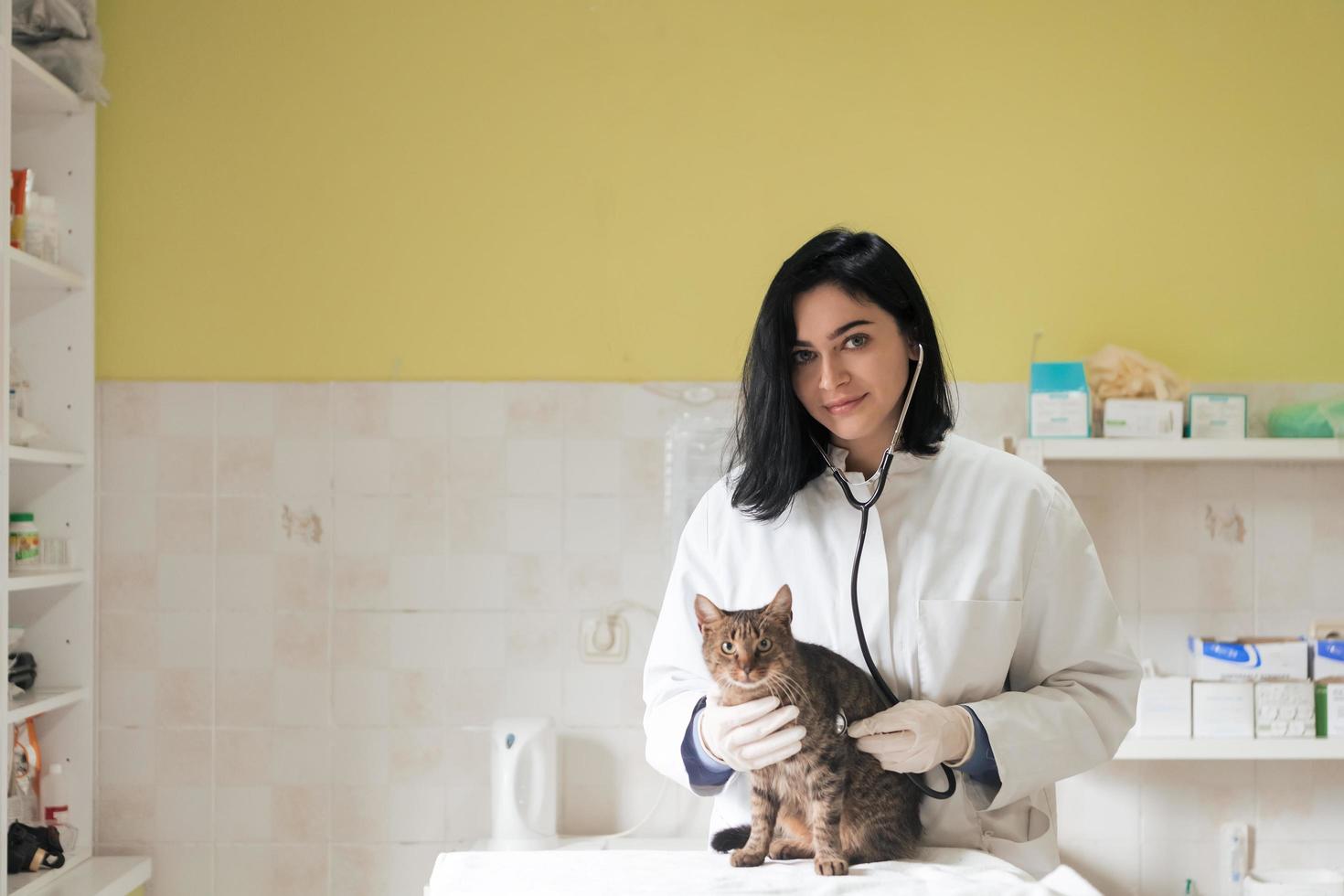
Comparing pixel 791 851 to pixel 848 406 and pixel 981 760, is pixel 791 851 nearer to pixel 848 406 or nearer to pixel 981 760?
pixel 981 760

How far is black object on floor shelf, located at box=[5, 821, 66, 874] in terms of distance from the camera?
1.97 meters

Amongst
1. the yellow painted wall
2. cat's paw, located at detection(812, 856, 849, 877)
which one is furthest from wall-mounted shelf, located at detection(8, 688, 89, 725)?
cat's paw, located at detection(812, 856, 849, 877)

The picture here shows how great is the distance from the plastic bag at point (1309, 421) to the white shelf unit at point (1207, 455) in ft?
0.15

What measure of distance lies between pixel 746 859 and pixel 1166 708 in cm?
126

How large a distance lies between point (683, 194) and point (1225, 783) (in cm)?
162

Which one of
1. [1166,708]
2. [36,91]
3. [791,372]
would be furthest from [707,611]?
[36,91]

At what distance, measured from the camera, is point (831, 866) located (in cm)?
112

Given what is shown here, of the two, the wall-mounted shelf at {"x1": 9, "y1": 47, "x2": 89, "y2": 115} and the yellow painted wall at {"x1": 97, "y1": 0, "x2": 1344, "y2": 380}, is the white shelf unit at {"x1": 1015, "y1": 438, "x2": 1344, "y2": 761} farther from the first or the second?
the wall-mounted shelf at {"x1": 9, "y1": 47, "x2": 89, "y2": 115}

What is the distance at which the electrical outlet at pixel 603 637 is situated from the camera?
7.36 ft

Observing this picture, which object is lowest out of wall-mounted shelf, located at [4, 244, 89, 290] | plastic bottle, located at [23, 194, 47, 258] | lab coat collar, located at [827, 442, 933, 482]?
lab coat collar, located at [827, 442, 933, 482]

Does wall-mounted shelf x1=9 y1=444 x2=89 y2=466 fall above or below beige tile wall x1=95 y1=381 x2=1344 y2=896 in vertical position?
above

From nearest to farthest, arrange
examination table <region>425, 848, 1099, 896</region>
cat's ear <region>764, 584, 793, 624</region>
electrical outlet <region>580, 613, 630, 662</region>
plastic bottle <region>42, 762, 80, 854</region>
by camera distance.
Answer: examination table <region>425, 848, 1099, 896</region> < cat's ear <region>764, 584, 793, 624</region> < plastic bottle <region>42, 762, 80, 854</region> < electrical outlet <region>580, 613, 630, 662</region>

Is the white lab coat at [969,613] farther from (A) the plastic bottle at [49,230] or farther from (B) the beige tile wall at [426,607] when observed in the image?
(A) the plastic bottle at [49,230]

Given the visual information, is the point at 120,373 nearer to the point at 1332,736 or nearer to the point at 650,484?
the point at 650,484
